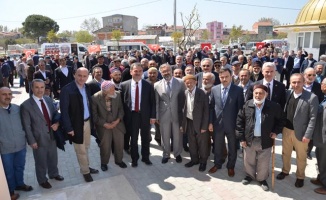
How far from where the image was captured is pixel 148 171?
502cm

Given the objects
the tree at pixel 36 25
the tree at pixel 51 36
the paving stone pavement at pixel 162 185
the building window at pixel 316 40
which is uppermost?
the tree at pixel 36 25

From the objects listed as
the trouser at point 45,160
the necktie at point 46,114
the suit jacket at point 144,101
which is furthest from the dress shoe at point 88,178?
the suit jacket at point 144,101

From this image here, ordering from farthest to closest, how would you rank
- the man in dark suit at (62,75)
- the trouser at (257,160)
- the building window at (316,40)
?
1. the building window at (316,40)
2. the man in dark suit at (62,75)
3. the trouser at (257,160)

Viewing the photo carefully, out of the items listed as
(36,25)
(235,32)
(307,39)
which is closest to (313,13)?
(307,39)

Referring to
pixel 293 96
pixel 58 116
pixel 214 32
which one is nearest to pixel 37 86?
pixel 58 116

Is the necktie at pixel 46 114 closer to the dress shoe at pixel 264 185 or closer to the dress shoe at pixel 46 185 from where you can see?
the dress shoe at pixel 46 185

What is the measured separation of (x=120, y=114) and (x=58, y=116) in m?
1.09

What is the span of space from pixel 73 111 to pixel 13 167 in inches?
49.9

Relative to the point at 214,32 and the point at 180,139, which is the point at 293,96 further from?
the point at 214,32

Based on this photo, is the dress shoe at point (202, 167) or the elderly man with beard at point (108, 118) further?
the dress shoe at point (202, 167)

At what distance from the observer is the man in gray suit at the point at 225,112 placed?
4438mm

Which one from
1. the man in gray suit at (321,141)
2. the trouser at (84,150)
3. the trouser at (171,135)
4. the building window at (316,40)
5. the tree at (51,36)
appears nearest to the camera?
the man in gray suit at (321,141)

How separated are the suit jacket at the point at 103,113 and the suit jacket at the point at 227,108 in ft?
5.65

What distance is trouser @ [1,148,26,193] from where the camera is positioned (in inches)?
154
